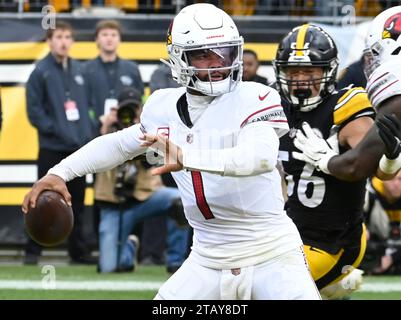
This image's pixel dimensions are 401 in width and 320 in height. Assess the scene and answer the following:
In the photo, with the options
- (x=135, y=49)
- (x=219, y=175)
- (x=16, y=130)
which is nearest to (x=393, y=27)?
(x=219, y=175)

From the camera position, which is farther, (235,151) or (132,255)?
(132,255)

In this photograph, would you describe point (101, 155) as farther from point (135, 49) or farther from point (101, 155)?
point (135, 49)

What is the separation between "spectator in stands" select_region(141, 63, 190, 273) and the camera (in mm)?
8742

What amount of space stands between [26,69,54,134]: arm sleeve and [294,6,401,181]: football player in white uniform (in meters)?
4.08

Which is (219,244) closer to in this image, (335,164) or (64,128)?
(335,164)

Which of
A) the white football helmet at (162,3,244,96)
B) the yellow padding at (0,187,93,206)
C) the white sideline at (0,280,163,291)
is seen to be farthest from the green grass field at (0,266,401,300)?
the white football helmet at (162,3,244,96)

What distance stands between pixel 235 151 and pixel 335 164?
1.12 m

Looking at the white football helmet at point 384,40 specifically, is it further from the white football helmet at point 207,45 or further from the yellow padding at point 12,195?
the yellow padding at point 12,195

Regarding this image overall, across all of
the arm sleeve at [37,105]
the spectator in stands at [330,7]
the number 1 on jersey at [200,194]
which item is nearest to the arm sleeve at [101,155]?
the number 1 on jersey at [200,194]

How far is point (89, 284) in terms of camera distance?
320 inches

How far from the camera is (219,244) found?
4508 millimetres

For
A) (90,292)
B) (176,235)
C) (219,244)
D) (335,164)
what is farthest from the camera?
(176,235)

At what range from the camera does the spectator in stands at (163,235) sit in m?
8.74
